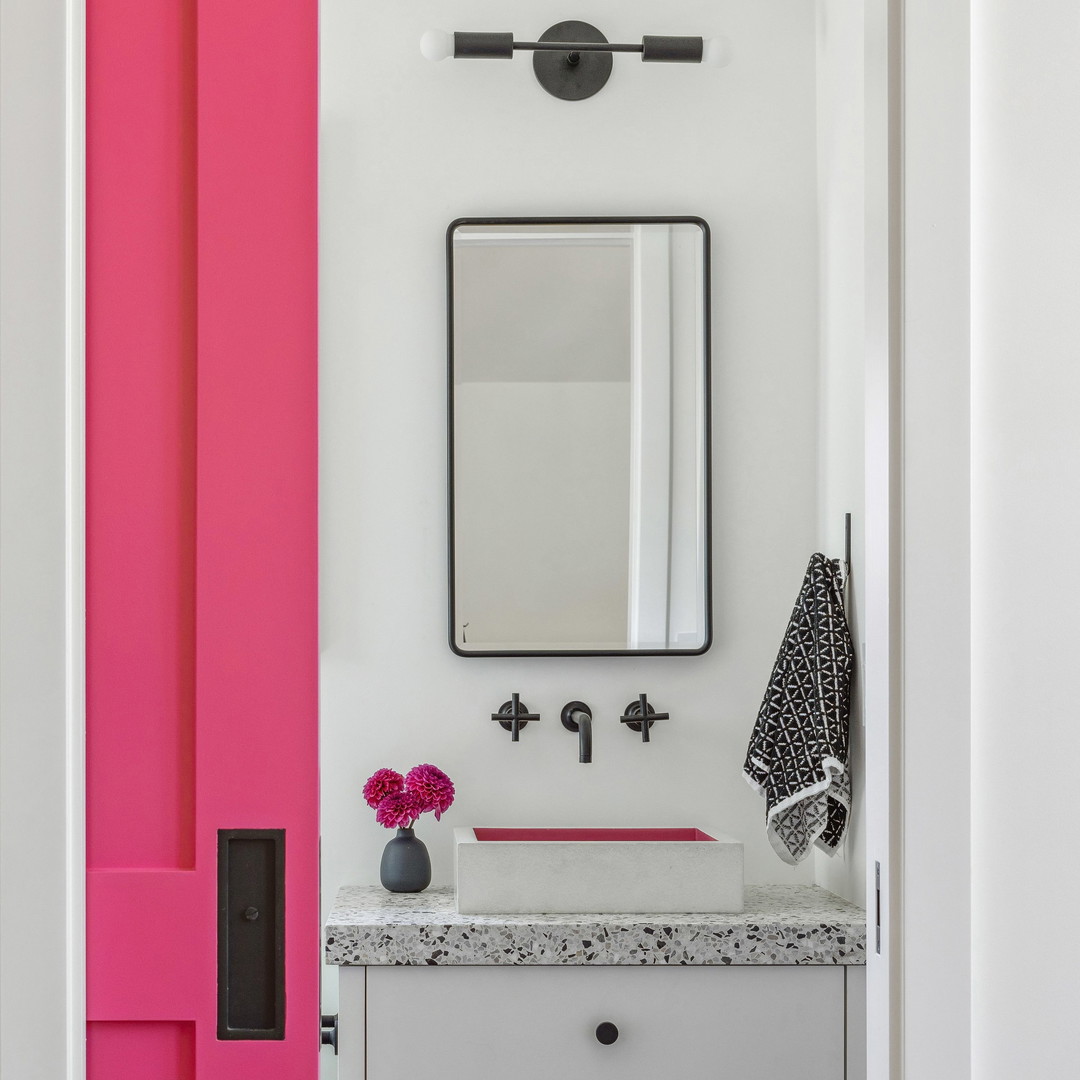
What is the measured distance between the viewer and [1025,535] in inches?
24.5

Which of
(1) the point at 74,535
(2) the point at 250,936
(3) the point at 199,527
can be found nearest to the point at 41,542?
(1) the point at 74,535

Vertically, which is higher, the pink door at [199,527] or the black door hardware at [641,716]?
the pink door at [199,527]

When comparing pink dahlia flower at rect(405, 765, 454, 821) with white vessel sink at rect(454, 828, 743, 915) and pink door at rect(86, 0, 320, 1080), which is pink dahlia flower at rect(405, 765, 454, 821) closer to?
white vessel sink at rect(454, 828, 743, 915)

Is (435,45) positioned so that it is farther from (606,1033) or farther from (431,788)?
(606,1033)

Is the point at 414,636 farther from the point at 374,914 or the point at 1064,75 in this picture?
the point at 1064,75

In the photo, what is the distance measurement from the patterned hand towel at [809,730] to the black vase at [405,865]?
0.54 metres

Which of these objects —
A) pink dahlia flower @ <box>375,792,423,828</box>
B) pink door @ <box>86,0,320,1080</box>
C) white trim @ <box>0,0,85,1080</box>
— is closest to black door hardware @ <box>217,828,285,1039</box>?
pink door @ <box>86,0,320,1080</box>

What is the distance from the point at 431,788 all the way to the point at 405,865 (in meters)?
0.13

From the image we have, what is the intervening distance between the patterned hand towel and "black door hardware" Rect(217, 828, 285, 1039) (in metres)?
1.06

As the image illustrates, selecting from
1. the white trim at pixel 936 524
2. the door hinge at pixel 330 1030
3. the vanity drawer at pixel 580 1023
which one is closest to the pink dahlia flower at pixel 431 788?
the vanity drawer at pixel 580 1023

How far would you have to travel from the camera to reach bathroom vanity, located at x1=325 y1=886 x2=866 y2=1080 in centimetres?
141

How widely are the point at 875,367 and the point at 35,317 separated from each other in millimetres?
547

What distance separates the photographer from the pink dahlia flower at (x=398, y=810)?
1614 millimetres

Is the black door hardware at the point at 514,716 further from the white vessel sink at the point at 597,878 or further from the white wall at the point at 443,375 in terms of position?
the white vessel sink at the point at 597,878
